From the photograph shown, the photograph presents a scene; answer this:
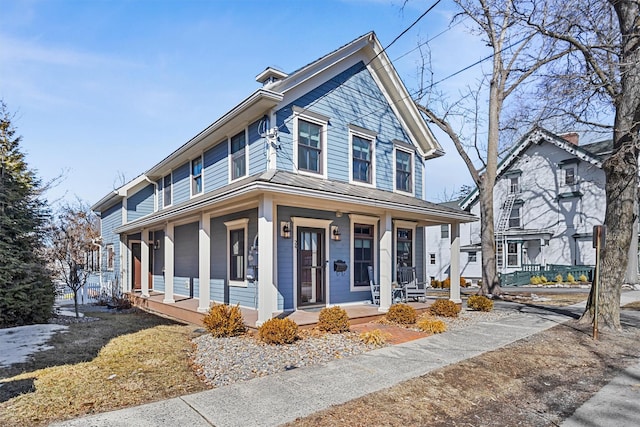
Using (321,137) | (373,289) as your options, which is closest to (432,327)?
(373,289)

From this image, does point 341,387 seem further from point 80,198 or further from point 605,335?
point 80,198

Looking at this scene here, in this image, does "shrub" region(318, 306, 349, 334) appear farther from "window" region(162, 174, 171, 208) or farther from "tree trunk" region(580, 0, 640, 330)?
"window" region(162, 174, 171, 208)

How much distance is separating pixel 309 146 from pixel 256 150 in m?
1.34

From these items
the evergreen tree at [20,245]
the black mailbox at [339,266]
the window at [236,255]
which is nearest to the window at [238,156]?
the window at [236,255]

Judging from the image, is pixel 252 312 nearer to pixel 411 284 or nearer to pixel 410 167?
pixel 411 284

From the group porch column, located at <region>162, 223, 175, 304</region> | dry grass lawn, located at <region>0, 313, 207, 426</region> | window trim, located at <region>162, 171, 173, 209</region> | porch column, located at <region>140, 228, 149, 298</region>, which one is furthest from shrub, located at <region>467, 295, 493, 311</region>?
window trim, located at <region>162, 171, 173, 209</region>

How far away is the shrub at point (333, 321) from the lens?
7.46 m

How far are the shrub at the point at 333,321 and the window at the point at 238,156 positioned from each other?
4209 millimetres

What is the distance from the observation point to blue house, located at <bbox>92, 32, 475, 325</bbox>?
8430 millimetres

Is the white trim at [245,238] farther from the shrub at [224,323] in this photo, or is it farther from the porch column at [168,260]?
the shrub at [224,323]

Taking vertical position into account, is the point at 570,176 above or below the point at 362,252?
above

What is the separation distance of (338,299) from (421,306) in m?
2.28

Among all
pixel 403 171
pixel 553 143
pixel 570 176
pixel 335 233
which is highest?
pixel 553 143

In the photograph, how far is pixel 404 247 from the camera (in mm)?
12078
